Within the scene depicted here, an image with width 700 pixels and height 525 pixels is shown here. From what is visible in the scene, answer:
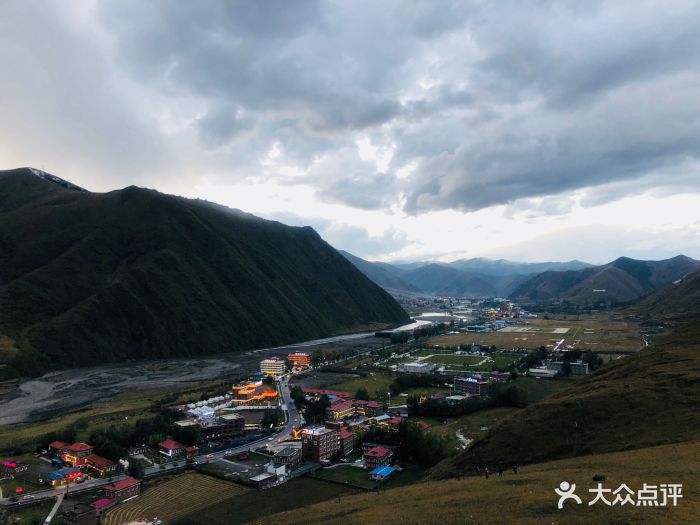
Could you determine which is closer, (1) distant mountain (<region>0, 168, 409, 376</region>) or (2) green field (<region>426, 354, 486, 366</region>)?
(1) distant mountain (<region>0, 168, 409, 376</region>)

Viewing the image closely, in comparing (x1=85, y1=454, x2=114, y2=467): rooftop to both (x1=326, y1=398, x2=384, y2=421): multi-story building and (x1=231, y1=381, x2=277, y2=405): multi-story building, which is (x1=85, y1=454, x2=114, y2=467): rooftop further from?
(x1=231, y1=381, x2=277, y2=405): multi-story building

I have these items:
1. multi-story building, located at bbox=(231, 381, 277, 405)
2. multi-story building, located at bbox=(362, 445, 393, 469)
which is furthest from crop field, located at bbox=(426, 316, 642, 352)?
multi-story building, located at bbox=(362, 445, 393, 469)

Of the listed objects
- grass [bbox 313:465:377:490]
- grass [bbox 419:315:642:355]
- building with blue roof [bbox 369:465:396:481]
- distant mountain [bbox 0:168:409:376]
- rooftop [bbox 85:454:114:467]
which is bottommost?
grass [bbox 419:315:642:355]

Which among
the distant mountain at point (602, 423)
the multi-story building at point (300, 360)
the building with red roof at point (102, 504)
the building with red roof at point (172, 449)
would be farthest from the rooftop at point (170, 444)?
the multi-story building at point (300, 360)

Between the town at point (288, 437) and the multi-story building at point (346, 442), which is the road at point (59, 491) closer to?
the town at point (288, 437)

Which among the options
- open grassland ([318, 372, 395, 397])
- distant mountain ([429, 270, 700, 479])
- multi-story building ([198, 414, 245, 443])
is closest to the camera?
distant mountain ([429, 270, 700, 479])

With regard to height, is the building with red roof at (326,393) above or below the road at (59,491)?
below

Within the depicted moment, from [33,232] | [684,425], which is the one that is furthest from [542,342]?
[33,232]
